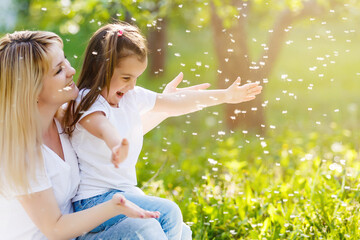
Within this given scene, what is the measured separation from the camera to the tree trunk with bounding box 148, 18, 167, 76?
10.0 m

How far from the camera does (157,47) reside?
33.4ft

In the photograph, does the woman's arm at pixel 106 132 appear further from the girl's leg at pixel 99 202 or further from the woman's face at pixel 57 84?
the girl's leg at pixel 99 202

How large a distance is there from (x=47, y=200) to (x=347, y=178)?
2.05 m

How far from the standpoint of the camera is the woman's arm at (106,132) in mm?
1841

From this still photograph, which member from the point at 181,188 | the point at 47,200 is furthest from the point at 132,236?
the point at 181,188

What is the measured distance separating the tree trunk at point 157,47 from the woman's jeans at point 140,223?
729cm

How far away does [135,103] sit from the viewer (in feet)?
8.13

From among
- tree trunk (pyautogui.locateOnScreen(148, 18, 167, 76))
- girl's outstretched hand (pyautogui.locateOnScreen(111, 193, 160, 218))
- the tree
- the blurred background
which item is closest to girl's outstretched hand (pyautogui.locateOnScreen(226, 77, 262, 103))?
the blurred background

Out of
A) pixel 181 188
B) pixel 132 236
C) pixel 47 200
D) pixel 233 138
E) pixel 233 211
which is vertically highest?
pixel 47 200

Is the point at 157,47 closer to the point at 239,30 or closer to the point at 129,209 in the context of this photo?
the point at 239,30

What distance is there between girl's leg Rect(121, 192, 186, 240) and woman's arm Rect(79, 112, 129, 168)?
0.90 ft

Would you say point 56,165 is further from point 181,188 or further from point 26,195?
point 181,188

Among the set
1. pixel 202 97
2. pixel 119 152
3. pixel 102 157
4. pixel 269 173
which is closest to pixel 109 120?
pixel 102 157

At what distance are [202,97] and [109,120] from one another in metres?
0.55
